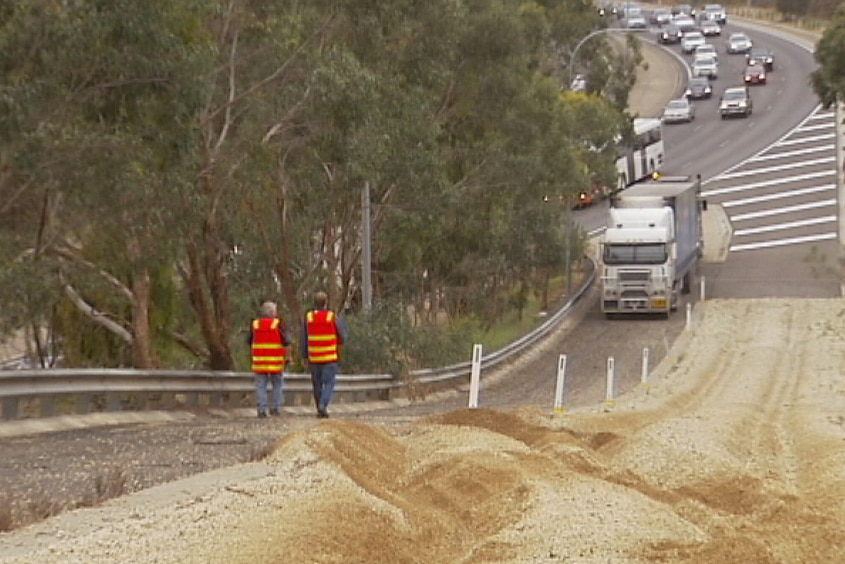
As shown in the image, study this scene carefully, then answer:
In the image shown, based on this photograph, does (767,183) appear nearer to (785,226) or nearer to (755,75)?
(785,226)

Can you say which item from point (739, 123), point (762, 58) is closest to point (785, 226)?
point (739, 123)

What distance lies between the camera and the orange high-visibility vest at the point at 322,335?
72.0ft

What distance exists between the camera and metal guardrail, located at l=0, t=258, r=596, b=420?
20.7 m

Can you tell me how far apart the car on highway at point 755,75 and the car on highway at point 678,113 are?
10.1 m

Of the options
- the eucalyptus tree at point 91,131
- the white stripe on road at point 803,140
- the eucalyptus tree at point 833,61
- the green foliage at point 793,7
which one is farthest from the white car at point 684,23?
the eucalyptus tree at point 91,131

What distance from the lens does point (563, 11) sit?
227ft

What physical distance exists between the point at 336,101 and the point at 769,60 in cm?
8417

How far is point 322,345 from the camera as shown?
2208 cm

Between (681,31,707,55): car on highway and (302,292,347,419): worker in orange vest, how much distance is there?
102 meters

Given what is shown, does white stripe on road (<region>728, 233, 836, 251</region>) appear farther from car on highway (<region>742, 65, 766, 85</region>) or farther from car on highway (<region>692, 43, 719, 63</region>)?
car on highway (<region>692, 43, 719, 63</region>)

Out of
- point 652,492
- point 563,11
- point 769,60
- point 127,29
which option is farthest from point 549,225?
point 769,60

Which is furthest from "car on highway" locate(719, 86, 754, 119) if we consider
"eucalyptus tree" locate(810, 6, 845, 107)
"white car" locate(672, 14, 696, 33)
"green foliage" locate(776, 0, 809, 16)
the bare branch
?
the bare branch

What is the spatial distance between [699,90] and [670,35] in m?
23.5

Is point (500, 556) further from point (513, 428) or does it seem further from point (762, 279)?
point (762, 279)
